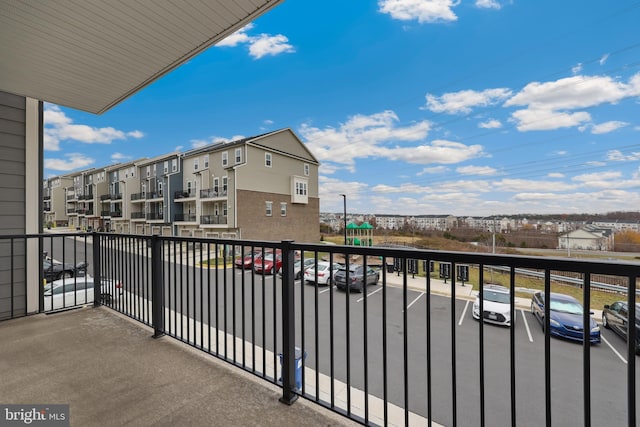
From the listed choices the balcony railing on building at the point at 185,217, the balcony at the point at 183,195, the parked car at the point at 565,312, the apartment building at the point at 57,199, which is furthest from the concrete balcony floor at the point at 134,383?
A: the apartment building at the point at 57,199

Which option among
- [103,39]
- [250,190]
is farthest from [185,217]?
[103,39]

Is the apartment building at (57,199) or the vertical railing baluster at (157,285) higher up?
the apartment building at (57,199)

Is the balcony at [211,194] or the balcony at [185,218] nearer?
the balcony at [211,194]

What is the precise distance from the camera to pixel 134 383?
1.76 meters

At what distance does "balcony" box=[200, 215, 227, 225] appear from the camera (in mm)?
19303

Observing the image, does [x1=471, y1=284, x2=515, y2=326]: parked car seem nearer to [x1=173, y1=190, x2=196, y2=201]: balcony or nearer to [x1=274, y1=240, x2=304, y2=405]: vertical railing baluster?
[x1=274, y1=240, x2=304, y2=405]: vertical railing baluster

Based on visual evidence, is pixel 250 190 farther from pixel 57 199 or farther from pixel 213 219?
pixel 57 199

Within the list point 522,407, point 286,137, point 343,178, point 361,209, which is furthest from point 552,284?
point 343,178

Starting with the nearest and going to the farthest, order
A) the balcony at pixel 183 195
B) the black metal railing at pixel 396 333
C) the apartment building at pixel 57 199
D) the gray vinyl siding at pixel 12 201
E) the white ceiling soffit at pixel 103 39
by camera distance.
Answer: the black metal railing at pixel 396 333 < the white ceiling soffit at pixel 103 39 < the gray vinyl siding at pixel 12 201 < the balcony at pixel 183 195 < the apartment building at pixel 57 199

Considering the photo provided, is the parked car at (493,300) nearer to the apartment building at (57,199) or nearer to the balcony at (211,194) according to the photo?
the balcony at (211,194)

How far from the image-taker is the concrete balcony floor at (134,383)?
147cm

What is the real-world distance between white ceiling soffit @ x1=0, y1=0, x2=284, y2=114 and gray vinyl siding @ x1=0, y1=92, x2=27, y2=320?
0.25 m

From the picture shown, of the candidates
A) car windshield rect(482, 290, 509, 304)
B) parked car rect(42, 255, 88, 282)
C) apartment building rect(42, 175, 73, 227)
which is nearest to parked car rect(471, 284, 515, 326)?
car windshield rect(482, 290, 509, 304)

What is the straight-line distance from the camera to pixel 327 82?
Answer: 31250 mm
